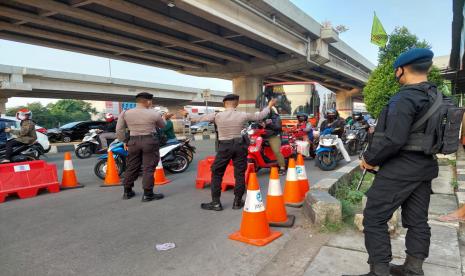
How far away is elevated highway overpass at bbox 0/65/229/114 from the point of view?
29.3m

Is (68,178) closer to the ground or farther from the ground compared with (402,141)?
closer to the ground

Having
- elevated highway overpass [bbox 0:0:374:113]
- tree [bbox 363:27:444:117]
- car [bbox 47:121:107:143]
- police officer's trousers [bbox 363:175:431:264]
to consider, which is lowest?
car [bbox 47:121:107:143]

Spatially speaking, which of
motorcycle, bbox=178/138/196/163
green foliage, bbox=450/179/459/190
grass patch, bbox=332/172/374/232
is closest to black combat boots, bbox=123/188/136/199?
motorcycle, bbox=178/138/196/163

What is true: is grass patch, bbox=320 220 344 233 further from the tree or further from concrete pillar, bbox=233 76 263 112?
concrete pillar, bbox=233 76 263 112

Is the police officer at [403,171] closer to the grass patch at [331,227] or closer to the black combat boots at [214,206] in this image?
the grass patch at [331,227]

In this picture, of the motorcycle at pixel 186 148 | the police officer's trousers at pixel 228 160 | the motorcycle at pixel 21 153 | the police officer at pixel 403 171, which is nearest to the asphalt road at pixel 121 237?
the police officer's trousers at pixel 228 160

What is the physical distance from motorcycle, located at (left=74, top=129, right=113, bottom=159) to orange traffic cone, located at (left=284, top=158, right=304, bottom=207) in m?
9.04

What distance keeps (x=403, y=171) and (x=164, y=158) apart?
21.1ft

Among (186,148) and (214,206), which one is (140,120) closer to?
(214,206)

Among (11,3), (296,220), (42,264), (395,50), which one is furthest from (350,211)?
(395,50)

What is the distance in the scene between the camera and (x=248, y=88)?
30.3m

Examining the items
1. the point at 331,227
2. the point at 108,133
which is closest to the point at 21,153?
the point at 108,133

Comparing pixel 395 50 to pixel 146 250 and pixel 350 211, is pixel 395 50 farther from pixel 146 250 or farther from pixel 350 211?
pixel 146 250

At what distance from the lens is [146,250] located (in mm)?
3605
